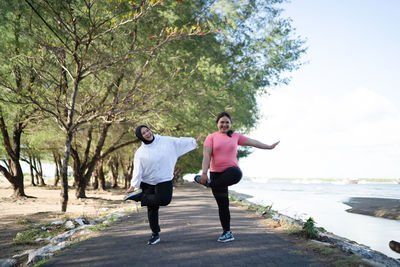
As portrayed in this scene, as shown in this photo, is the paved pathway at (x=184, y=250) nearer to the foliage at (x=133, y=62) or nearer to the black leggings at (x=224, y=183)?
the black leggings at (x=224, y=183)

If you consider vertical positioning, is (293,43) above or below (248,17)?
below

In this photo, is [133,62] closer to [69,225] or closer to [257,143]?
[69,225]

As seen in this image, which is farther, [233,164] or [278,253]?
[233,164]

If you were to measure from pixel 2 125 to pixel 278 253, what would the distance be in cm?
1771

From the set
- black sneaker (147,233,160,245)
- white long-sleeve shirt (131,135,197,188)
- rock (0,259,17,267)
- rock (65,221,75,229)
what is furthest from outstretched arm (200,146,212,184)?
rock (65,221,75,229)

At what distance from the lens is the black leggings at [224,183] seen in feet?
17.9

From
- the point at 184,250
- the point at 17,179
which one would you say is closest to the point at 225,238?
the point at 184,250

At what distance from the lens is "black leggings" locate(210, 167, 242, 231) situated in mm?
5457

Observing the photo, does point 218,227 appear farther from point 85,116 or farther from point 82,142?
point 82,142

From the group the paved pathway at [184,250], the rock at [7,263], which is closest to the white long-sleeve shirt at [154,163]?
the paved pathway at [184,250]

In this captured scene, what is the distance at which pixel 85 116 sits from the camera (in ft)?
42.4

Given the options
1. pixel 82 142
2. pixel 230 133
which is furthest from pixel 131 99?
pixel 82 142

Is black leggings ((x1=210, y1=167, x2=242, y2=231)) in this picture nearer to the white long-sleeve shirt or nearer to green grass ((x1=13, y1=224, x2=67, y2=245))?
the white long-sleeve shirt

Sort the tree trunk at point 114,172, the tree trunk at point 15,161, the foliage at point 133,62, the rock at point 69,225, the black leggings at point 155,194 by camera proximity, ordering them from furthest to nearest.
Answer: the tree trunk at point 114,172 < the tree trunk at point 15,161 < the foliage at point 133,62 < the rock at point 69,225 < the black leggings at point 155,194
